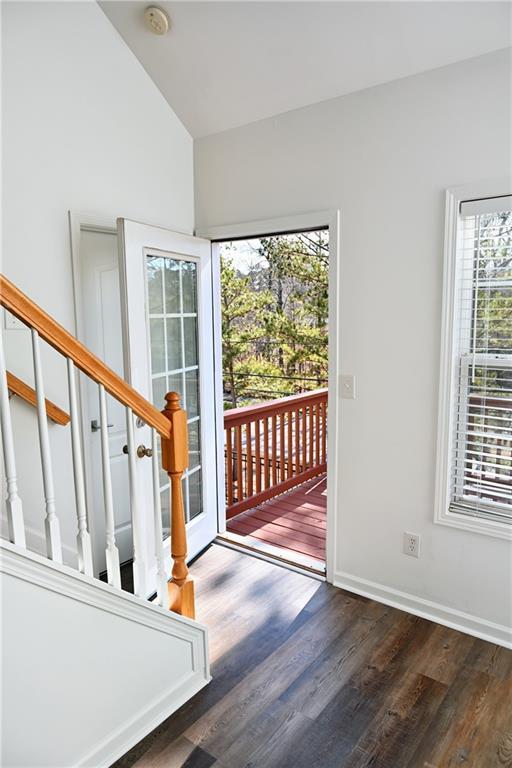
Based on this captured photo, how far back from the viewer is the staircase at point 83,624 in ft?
4.38

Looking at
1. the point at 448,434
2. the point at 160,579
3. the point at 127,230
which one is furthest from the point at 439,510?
the point at 127,230

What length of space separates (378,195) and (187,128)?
132 cm

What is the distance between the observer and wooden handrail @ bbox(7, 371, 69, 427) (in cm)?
206

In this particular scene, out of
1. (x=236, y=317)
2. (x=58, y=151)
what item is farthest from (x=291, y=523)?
(x=236, y=317)

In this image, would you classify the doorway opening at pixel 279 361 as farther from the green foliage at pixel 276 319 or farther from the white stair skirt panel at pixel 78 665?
the white stair skirt panel at pixel 78 665

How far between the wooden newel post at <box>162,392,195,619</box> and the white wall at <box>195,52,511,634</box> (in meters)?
1.01

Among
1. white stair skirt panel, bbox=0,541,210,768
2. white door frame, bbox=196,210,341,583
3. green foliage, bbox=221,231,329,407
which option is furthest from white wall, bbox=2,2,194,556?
green foliage, bbox=221,231,329,407

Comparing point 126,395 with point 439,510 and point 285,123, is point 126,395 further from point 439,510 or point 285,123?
point 285,123

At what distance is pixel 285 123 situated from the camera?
103 inches

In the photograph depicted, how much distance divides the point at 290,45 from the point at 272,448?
278cm

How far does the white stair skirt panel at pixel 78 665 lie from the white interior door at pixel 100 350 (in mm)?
938

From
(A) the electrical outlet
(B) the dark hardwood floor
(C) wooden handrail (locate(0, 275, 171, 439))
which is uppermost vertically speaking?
(C) wooden handrail (locate(0, 275, 171, 439))

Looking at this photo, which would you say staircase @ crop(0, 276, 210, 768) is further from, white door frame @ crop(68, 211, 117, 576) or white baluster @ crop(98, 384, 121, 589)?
white door frame @ crop(68, 211, 117, 576)

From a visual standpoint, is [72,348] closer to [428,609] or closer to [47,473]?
[47,473]
